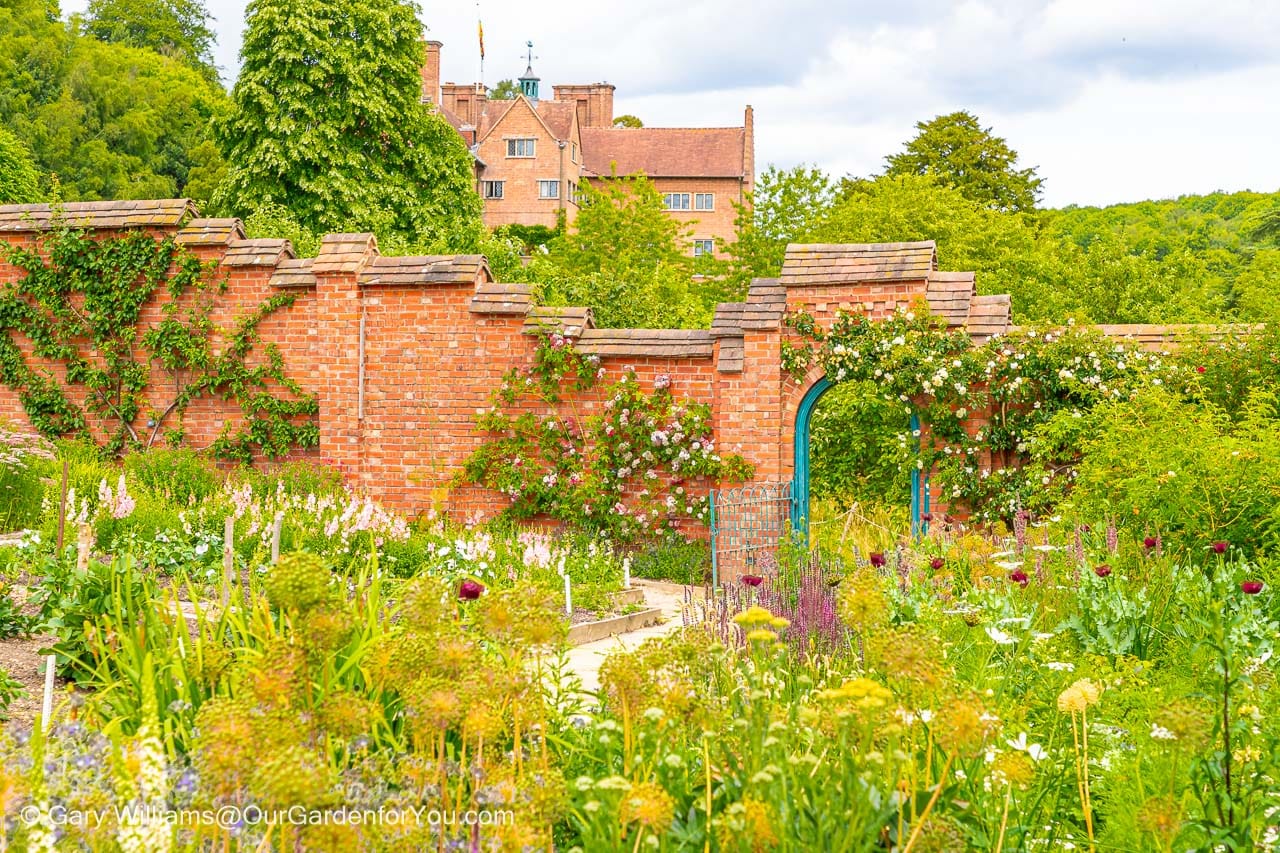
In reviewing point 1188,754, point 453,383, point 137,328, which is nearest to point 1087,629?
point 1188,754

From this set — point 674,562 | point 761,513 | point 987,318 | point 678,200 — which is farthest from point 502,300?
point 678,200

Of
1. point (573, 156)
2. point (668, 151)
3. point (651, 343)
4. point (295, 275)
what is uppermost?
point (668, 151)

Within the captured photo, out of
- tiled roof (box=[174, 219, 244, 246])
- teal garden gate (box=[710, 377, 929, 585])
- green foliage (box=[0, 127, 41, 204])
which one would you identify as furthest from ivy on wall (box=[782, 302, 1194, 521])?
green foliage (box=[0, 127, 41, 204])

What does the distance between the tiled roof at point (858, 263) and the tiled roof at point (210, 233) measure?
5.85m

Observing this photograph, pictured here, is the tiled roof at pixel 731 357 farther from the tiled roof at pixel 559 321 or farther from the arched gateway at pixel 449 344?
the tiled roof at pixel 559 321

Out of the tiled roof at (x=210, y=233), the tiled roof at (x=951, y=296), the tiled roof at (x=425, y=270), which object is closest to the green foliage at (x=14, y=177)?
the tiled roof at (x=210, y=233)

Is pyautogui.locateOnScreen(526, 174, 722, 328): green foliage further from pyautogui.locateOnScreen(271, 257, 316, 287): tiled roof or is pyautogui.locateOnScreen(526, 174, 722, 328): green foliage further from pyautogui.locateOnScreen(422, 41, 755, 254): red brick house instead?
pyautogui.locateOnScreen(422, 41, 755, 254): red brick house

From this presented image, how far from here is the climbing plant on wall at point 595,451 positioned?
1120 cm

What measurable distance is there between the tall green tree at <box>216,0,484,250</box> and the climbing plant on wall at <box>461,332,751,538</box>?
14.8m

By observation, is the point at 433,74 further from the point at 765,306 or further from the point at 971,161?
the point at 765,306

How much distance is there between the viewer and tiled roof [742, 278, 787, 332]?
10.9m

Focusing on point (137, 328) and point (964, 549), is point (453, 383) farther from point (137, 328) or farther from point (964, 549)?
point (964, 549)

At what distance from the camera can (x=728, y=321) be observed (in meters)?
11.2

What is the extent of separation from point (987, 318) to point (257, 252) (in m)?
7.31
